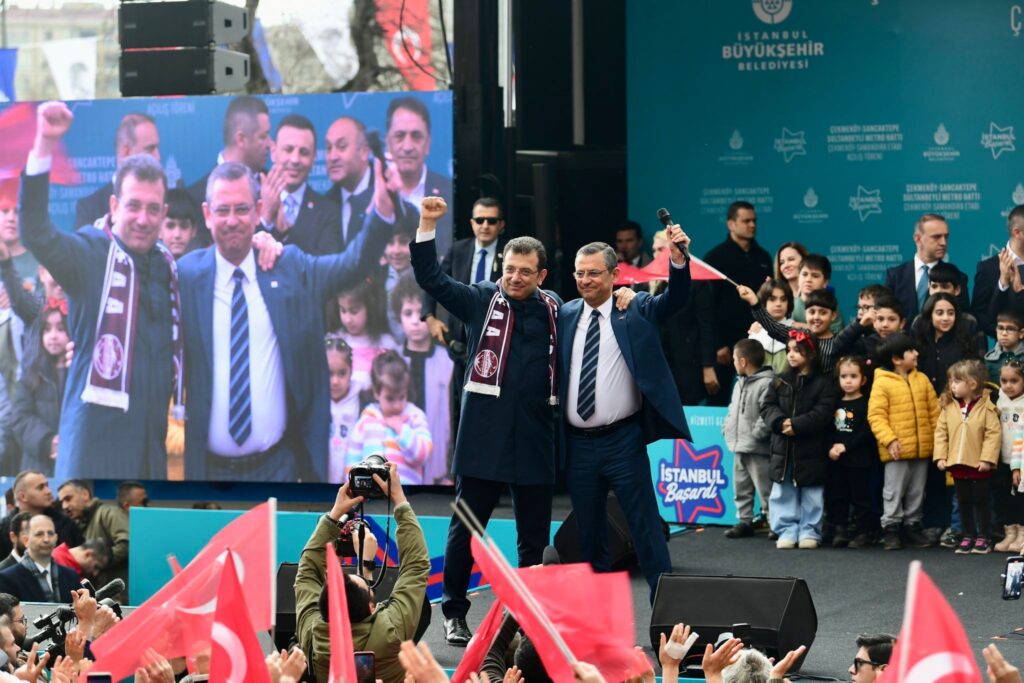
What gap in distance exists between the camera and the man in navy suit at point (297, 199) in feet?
44.5

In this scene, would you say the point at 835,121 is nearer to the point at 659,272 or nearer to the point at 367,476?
the point at 659,272

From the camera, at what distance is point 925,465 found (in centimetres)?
1159

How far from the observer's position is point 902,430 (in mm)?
11469

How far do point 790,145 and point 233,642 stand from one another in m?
11.0

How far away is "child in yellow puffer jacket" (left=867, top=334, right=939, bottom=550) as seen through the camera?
1147 centimetres

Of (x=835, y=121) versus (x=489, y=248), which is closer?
(x=489, y=248)

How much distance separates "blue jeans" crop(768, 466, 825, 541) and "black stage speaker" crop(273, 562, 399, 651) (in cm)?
352

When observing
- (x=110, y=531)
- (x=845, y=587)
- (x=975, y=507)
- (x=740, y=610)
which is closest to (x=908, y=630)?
(x=740, y=610)

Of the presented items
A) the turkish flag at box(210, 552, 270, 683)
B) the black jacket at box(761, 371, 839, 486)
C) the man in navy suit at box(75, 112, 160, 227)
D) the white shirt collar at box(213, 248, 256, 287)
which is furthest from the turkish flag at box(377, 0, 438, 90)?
the turkish flag at box(210, 552, 270, 683)

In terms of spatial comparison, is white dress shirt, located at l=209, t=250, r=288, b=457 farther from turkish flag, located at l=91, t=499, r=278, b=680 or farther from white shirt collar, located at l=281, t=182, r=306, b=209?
turkish flag, located at l=91, t=499, r=278, b=680

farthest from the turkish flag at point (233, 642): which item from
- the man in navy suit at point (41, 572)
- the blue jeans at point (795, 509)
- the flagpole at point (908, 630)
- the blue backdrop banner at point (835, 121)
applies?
the blue backdrop banner at point (835, 121)

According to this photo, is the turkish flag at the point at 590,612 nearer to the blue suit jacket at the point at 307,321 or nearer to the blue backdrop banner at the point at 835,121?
the blue suit jacket at the point at 307,321

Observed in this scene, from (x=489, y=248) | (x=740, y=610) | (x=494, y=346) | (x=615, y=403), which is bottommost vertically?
(x=740, y=610)

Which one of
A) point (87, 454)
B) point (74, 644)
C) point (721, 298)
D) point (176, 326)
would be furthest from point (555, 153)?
point (74, 644)
